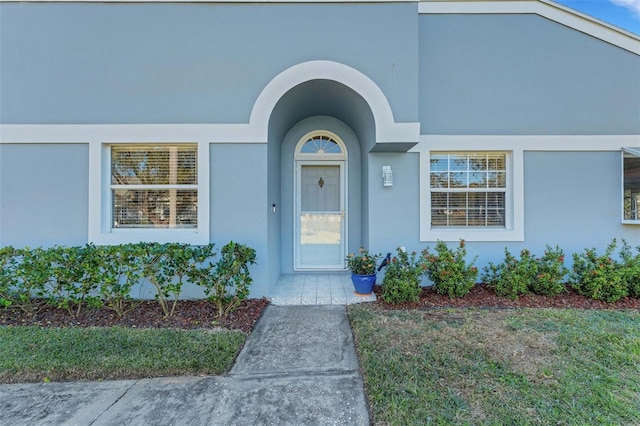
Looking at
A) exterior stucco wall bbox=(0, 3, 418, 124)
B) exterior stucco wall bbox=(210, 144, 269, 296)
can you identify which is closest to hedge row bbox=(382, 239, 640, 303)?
exterior stucco wall bbox=(210, 144, 269, 296)

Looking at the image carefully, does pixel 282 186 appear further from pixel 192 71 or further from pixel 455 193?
pixel 455 193

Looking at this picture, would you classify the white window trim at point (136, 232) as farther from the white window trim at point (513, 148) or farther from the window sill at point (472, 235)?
the window sill at point (472, 235)

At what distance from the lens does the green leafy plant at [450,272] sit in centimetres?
469

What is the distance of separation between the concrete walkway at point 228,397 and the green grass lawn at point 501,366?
293mm

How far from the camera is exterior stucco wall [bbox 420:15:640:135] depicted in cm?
542

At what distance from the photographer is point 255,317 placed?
418cm

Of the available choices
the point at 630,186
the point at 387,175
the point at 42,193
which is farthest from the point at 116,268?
the point at 630,186

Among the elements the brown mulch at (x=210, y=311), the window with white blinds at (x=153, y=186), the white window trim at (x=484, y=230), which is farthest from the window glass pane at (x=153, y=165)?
the white window trim at (x=484, y=230)

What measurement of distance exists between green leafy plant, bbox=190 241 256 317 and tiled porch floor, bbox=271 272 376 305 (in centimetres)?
73

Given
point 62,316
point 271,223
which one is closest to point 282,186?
point 271,223

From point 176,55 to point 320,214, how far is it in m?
3.97

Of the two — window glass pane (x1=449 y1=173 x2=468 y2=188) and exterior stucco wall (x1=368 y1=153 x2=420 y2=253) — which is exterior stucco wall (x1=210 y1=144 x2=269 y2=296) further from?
window glass pane (x1=449 y1=173 x2=468 y2=188)

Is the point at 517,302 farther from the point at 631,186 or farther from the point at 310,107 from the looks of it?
the point at 310,107

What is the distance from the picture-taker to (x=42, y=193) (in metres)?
4.84
